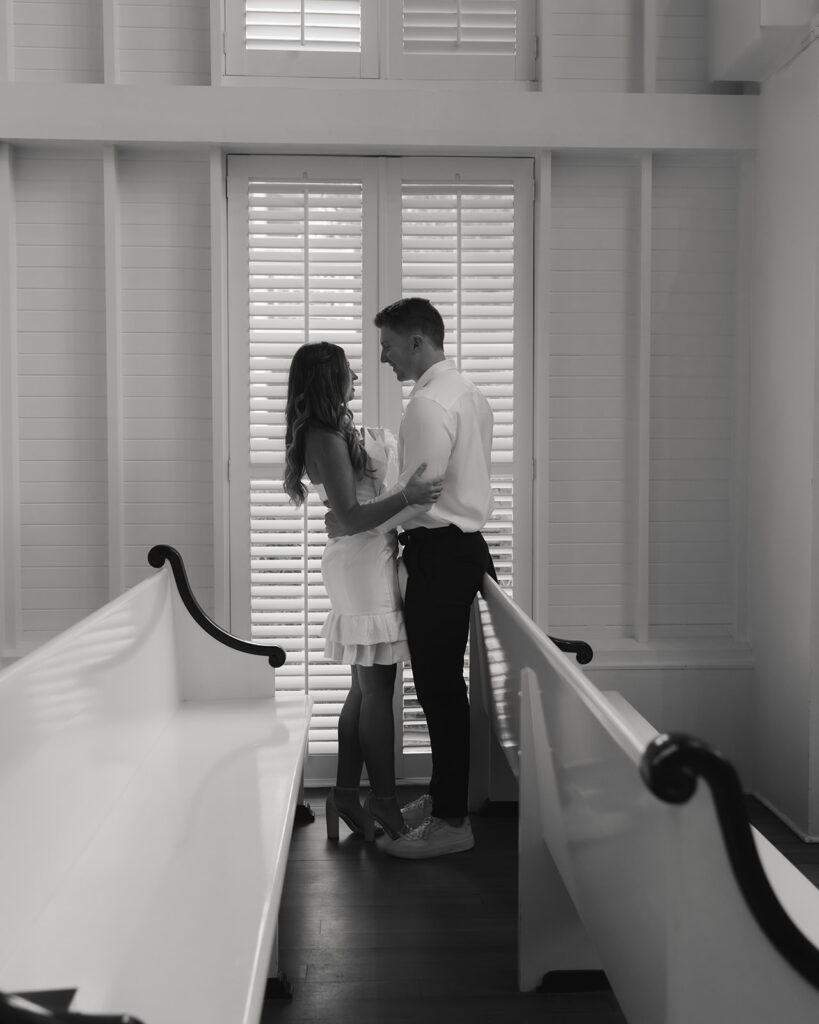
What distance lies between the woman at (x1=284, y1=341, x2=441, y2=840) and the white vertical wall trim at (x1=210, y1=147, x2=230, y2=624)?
620 millimetres

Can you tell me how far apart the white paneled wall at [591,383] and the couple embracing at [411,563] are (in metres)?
0.72

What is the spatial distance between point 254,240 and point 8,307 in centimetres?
92

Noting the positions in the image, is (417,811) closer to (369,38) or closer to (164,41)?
(369,38)

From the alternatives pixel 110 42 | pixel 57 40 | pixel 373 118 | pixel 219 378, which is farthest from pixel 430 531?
pixel 57 40

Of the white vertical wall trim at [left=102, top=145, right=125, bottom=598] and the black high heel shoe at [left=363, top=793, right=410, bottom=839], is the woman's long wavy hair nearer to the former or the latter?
Answer: the white vertical wall trim at [left=102, top=145, right=125, bottom=598]

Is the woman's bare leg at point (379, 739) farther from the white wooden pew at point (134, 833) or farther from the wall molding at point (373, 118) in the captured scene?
the wall molding at point (373, 118)

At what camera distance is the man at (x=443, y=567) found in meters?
3.07

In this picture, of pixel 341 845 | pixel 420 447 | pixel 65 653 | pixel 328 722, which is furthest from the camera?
pixel 328 722

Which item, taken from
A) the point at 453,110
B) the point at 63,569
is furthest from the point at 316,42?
the point at 63,569

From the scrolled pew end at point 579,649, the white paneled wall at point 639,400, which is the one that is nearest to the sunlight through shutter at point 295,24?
the white paneled wall at point 639,400

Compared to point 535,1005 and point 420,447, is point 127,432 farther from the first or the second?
point 535,1005

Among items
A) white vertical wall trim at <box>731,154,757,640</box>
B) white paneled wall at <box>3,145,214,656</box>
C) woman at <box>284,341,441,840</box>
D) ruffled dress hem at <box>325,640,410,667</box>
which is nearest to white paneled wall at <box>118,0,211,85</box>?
white paneled wall at <box>3,145,214,656</box>

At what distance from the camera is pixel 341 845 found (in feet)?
10.5

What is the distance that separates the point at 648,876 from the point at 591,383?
2.64m
